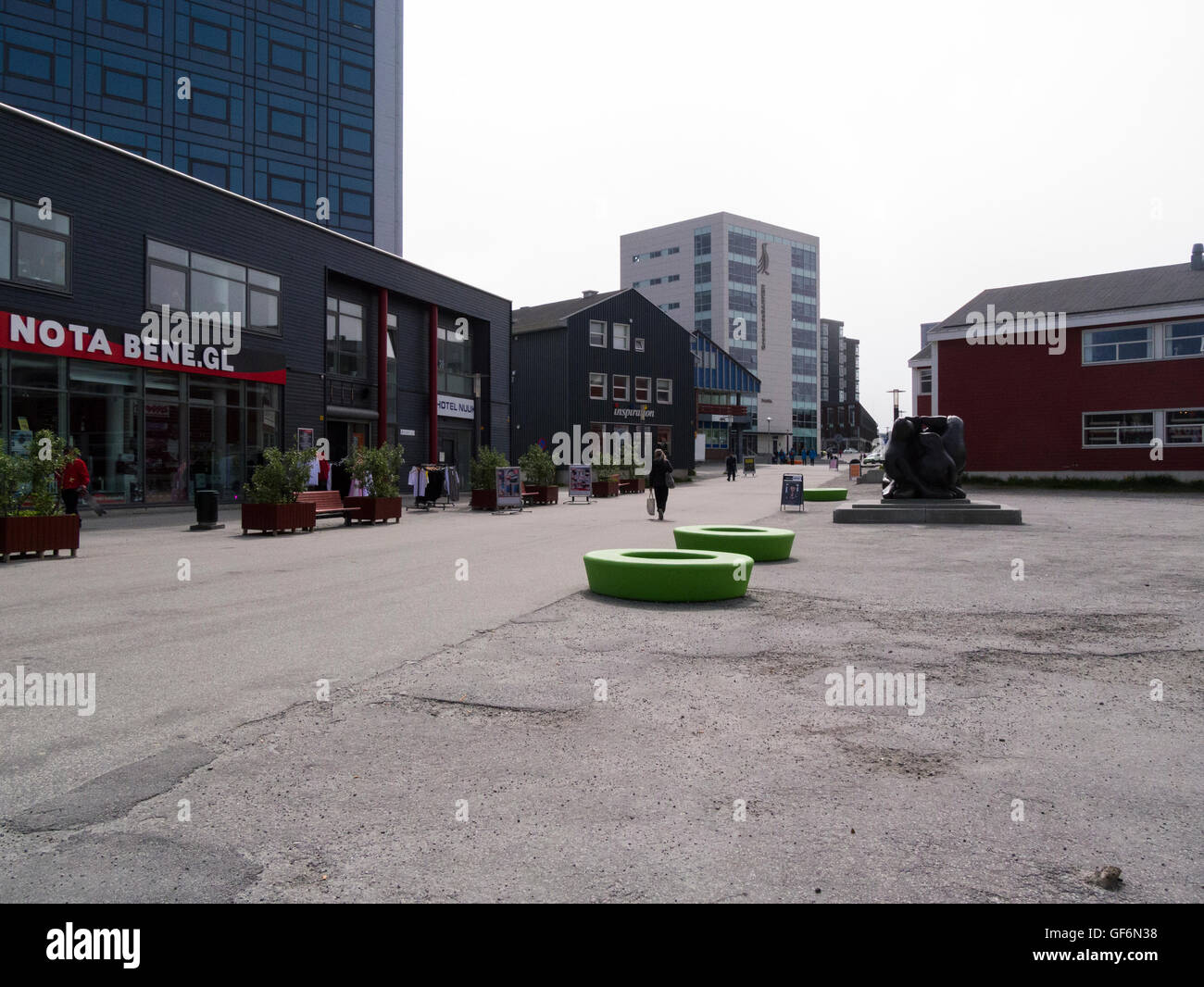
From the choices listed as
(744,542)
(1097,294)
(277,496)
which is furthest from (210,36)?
(1097,294)

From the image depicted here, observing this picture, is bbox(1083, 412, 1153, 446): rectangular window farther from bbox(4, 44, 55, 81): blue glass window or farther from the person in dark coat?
bbox(4, 44, 55, 81): blue glass window

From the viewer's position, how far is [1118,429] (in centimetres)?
3738

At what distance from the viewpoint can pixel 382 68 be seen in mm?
50344

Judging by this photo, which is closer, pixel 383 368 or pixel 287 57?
pixel 383 368

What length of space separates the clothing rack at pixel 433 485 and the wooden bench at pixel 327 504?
21.4ft

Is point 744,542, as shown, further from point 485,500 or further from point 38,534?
point 485,500

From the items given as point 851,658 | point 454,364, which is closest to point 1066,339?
point 454,364

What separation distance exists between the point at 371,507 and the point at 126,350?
25.5 feet

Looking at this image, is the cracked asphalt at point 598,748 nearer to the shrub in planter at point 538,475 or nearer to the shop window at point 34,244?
the shop window at point 34,244

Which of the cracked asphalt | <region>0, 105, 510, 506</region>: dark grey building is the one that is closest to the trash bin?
<region>0, 105, 510, 506</region>: dark grey building

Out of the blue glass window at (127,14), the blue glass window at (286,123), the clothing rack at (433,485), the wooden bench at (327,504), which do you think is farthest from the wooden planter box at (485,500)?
the blue glass window at (127,14)

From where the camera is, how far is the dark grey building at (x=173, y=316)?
20516 mm
